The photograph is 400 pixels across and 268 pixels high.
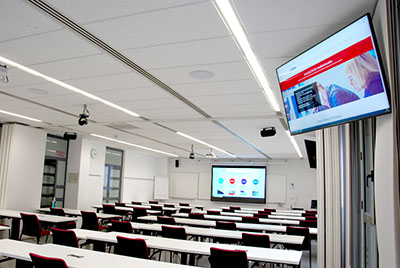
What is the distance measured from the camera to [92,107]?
670cm

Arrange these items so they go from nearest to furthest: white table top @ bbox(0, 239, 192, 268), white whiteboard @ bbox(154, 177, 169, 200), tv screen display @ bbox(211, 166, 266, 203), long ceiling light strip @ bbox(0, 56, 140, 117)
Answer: white table top @ bbox(0, 239, 192, 268), long ceiling light strip @ bbox(0, 56, 140, 117), tv screen display @ bbox(211, 166, 266, 203), white whiteboard @ bbox(154, 177, 169, 200)

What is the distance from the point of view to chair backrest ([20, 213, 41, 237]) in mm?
6736

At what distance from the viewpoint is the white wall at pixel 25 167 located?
29.5ft

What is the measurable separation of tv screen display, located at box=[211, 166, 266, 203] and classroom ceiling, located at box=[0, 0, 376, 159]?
9.70m

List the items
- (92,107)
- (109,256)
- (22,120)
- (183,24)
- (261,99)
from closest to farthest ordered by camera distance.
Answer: (183,24) → (109,256) → (261,99) → (92,107) → (22,120)

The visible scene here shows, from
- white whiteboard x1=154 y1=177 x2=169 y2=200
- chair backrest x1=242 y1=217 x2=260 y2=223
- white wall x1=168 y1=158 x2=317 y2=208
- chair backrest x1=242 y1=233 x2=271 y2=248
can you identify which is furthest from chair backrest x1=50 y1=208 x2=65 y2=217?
white wall x1=168 y1=158 x2=317 y2=208

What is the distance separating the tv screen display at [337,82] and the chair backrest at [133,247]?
241cm

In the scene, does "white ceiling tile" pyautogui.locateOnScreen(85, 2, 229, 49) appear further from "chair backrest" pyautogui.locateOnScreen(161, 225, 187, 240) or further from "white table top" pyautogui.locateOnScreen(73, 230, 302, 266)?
"chair backrest" pyautogui.locateOnScreen(161, 225, 187, 240)

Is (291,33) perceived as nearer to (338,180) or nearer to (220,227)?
(338,180)

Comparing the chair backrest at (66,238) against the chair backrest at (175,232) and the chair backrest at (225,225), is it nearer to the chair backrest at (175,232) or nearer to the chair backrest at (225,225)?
the chair backrest at (175,232)

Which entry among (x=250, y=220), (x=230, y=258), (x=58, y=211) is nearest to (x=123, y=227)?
(x=230, y=258)

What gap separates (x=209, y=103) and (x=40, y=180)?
6.53m

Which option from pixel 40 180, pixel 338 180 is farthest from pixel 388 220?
pixel 40 180

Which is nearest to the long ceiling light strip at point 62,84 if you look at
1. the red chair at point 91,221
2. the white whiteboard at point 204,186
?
the red chair at point 91,221
